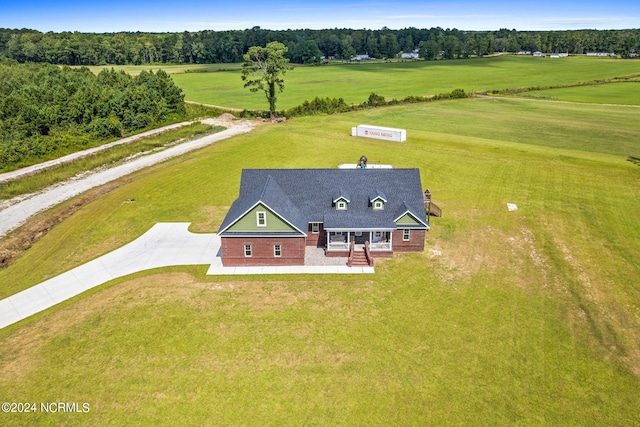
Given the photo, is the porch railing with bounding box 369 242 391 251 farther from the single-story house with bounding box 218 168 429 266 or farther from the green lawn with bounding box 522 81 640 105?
the green lawn with bounding box 522 81 640 105

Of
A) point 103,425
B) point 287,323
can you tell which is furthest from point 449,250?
point 103,425

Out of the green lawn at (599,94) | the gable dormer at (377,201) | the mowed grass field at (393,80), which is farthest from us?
the mowed grass field at (393,80)

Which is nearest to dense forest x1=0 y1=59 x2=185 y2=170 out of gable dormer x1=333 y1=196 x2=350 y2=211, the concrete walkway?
the concrete walkway

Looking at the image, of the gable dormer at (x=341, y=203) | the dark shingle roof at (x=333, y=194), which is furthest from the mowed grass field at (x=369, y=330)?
the gable dormer at (x=341, y=203)

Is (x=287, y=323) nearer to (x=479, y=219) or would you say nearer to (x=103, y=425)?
(x=103, y=425)

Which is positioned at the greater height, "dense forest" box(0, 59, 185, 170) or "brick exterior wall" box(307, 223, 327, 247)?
"dense forest" box(0, 59, 185, 170)

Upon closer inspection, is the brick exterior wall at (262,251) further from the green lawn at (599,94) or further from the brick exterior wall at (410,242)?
the green lawn at (599,94)
